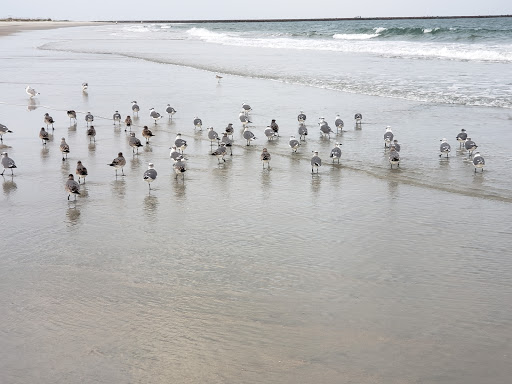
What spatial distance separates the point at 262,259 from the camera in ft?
33.2

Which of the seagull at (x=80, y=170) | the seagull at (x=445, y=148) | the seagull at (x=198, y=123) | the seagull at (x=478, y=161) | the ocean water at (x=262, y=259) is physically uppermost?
the seagull at (x=198, y=123)

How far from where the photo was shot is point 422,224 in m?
11.7

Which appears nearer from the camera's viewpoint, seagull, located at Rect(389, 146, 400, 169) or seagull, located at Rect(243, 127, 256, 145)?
seagull, located at Rect(389, 146, 400, 169)

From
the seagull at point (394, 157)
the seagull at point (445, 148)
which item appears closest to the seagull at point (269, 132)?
the seagull at point (394, 157)

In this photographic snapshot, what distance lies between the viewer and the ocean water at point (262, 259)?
24.3 feet

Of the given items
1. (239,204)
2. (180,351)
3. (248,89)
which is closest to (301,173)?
(239,204)

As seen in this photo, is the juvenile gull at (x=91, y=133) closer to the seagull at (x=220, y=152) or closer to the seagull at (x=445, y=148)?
the seagull at (x=220, y=152)

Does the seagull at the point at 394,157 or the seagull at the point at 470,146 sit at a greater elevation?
the seagull at the point at 470,146

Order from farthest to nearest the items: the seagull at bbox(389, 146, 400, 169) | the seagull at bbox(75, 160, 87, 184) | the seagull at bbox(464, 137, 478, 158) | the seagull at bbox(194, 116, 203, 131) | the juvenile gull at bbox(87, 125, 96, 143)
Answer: the seagull at bbox(194, 116, 203, 131) → the juvenile gull at bbox(87, 125, 96, 143) → the seagull at bbox(464, 137, 478, 158) → the seagull at bbox(389, 146, 400, 169) → the seagull at bbox(75, 160, 87, 184)

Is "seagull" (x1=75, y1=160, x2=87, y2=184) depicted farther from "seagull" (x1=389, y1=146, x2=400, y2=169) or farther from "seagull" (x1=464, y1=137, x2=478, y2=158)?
"seagull" (x1=464, y1=137, x2=478, y2=158)

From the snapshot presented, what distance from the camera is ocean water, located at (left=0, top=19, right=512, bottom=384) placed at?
739 cm

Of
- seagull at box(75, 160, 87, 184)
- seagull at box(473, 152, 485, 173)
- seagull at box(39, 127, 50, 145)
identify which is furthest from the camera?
seagull at box(39, 127, 50, 145)

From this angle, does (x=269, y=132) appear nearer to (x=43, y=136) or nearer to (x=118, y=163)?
(x=118, y=163)

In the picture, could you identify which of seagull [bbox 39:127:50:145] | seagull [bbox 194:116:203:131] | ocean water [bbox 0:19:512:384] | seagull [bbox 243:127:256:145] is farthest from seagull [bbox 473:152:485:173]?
seagull [bbox 39:127:50:145]
